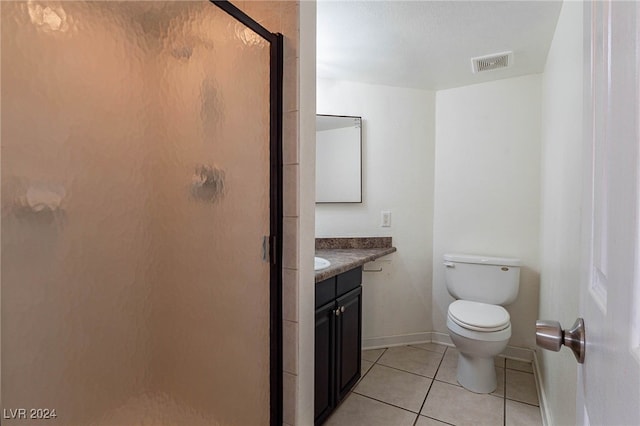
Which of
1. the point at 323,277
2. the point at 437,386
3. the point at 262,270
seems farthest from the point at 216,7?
the point at 437,386

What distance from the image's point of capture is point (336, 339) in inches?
66.0

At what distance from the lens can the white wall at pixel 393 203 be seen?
2.51 metres

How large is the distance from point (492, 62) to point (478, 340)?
73.3 inches

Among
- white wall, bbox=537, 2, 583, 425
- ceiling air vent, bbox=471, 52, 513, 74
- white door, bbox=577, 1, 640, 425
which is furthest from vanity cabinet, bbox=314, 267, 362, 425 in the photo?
ceiling air vent, bbox=471, 52, 513, 74

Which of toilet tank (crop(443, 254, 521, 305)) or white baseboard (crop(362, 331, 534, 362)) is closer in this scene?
toilet tank (crop(443, 254, 521, 305))

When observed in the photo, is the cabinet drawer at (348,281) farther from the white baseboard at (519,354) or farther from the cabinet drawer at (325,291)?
the white baseboard at (519,354)

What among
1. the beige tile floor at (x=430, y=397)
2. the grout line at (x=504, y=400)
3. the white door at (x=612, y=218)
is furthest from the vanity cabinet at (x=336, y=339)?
the white door at (x=612, y=218)

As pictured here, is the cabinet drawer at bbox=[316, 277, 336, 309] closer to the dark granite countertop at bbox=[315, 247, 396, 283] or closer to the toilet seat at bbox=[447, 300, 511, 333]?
the dark granite countertop at bbox=[315, 247, 396, 283]

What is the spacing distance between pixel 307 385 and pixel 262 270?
556 mm

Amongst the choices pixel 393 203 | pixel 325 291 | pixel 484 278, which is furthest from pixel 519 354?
pixel 325 291

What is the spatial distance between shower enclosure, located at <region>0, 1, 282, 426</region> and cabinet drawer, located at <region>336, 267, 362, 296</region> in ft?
1.83

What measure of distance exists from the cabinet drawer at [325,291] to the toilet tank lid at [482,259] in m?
1.23

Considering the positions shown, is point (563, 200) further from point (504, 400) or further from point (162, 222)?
point (162, 222)

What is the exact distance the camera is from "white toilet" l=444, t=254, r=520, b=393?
6.08 ft
